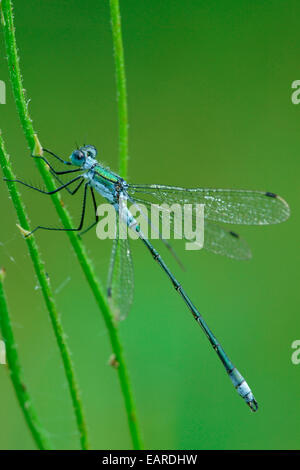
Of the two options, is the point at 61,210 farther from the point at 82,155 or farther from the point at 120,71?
the point at 82,155

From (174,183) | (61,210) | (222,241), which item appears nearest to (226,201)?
(222,241)

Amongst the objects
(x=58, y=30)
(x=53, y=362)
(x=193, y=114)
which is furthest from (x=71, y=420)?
(x=58, y=30)

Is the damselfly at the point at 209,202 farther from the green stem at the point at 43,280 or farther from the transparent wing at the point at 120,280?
the green stem at the point at 43,280

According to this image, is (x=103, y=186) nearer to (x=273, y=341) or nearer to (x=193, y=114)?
(x=273, y=341)

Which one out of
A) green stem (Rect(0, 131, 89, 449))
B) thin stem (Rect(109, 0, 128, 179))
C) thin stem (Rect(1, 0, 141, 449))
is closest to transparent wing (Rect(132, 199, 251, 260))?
thin stem (Rect(109, 0, 128, 179))

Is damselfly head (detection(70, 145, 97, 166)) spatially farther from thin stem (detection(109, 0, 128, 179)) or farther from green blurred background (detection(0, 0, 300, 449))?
thin stem (detection(109, 0, 128, 179))

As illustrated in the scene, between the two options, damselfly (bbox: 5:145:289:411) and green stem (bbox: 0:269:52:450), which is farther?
damselfly (bbox: 5:145:289:411)

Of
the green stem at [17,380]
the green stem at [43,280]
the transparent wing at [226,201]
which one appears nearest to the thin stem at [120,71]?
the green stem at [43,280]
